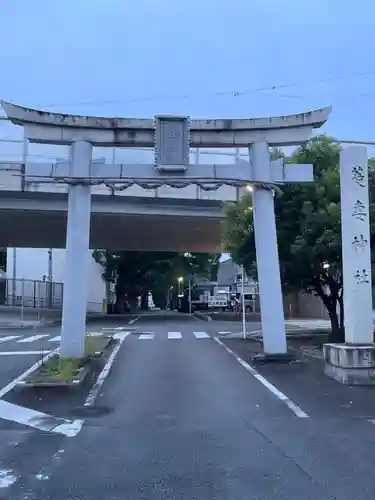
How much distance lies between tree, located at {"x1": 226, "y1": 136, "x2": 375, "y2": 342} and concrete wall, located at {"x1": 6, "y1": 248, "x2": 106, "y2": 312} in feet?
132

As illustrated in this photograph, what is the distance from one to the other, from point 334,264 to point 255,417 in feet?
39.9

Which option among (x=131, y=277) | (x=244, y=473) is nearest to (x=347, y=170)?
(x=244, y=473)

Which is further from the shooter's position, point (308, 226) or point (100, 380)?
point (308, 226)

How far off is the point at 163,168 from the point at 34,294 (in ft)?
131

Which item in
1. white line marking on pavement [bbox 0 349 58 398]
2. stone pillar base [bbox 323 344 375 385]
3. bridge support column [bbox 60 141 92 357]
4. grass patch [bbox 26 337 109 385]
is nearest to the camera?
white line marking on pavement [bbox 0 349 58 398]

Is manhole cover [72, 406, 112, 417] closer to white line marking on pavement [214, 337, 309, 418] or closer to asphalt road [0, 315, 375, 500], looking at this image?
asphalt road [0, 315, 375, 500]

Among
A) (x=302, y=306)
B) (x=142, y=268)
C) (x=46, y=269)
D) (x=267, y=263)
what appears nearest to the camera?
(x=267, y=263)

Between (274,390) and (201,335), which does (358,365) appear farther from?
(201,335)

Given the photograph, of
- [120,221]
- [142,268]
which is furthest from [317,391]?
[142,268]

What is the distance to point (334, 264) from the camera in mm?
20672

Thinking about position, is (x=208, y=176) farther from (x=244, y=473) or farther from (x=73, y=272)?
(x=244, y=473)

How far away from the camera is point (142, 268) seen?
61.5 m

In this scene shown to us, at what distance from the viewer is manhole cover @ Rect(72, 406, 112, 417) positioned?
9648mm

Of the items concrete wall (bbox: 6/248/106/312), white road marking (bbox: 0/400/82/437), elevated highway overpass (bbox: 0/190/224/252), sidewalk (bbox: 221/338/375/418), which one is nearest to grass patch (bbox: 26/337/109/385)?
white road marking (bbox: 0/400/82/437)
